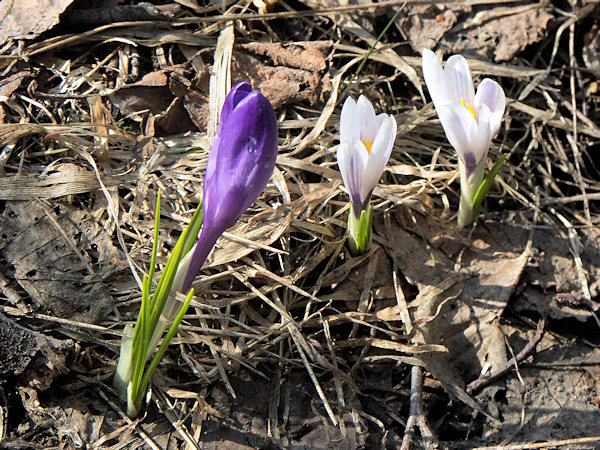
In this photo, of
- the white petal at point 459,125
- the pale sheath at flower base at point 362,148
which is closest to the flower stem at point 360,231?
the pale sheath at flower base at point 362,148

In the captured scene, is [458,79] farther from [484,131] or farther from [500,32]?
[500,32]

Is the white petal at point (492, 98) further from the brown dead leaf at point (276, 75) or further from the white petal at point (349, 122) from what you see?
the brown dead leaf at point (276, 75)

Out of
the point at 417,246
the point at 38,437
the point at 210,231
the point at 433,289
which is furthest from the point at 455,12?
the point at 38,437

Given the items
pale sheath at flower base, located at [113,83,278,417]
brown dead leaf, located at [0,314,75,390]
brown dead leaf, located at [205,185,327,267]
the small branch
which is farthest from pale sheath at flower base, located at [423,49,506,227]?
brown dead leaf, located at [0,314,75,390]

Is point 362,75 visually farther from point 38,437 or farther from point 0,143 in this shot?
point 38,437

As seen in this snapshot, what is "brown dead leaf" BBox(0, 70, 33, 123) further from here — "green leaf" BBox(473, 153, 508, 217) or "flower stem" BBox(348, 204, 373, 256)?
"green leaf" BBox(473, 153, 508, 217)

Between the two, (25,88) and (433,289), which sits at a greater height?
(25,88)

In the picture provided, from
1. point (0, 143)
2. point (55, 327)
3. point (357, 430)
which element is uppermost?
Result: point (0, 143)
